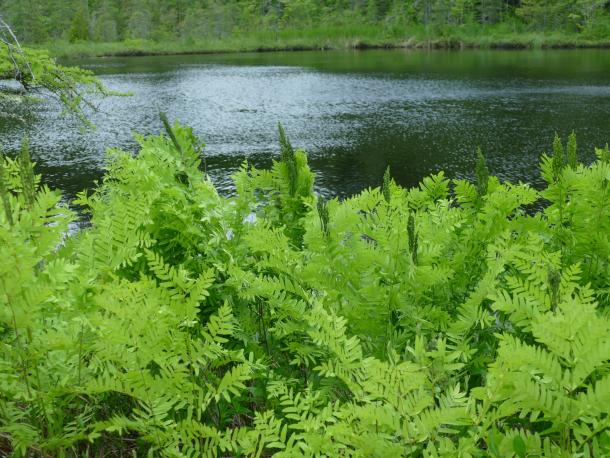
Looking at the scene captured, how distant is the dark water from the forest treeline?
67.5 ft

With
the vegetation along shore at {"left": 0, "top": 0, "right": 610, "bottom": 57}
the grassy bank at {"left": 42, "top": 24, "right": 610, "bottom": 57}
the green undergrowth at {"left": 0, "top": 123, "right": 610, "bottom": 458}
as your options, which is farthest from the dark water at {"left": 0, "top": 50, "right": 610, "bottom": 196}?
the vegetation along shore at {"left": 0, "top": 0, "right": 610, "bottom": 57}

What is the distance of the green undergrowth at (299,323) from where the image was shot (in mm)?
1616

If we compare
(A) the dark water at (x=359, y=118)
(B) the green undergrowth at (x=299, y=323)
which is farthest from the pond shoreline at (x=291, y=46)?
(B) the green undergrowth at (x=299, y=323)

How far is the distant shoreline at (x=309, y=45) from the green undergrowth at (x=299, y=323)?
58.9 metres

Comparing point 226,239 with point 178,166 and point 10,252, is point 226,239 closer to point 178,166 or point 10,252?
point 178,166

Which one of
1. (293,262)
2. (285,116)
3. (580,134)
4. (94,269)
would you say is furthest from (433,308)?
(285,116)

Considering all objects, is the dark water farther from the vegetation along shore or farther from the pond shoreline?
Answer: the vegetation along shore

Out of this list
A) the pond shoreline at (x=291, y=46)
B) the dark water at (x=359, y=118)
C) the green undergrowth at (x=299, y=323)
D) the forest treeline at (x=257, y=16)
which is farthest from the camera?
the forest treeline at (x=257, y=16)

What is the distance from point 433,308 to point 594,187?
3.57 ft

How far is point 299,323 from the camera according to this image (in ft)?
8.09

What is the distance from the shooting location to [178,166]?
3244 mm

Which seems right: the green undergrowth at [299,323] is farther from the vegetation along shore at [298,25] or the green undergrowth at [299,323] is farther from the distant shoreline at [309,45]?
the vegetation along shore at [298,25]

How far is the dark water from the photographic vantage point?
17.9 m

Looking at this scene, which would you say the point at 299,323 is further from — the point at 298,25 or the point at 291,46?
the point at 298,25
